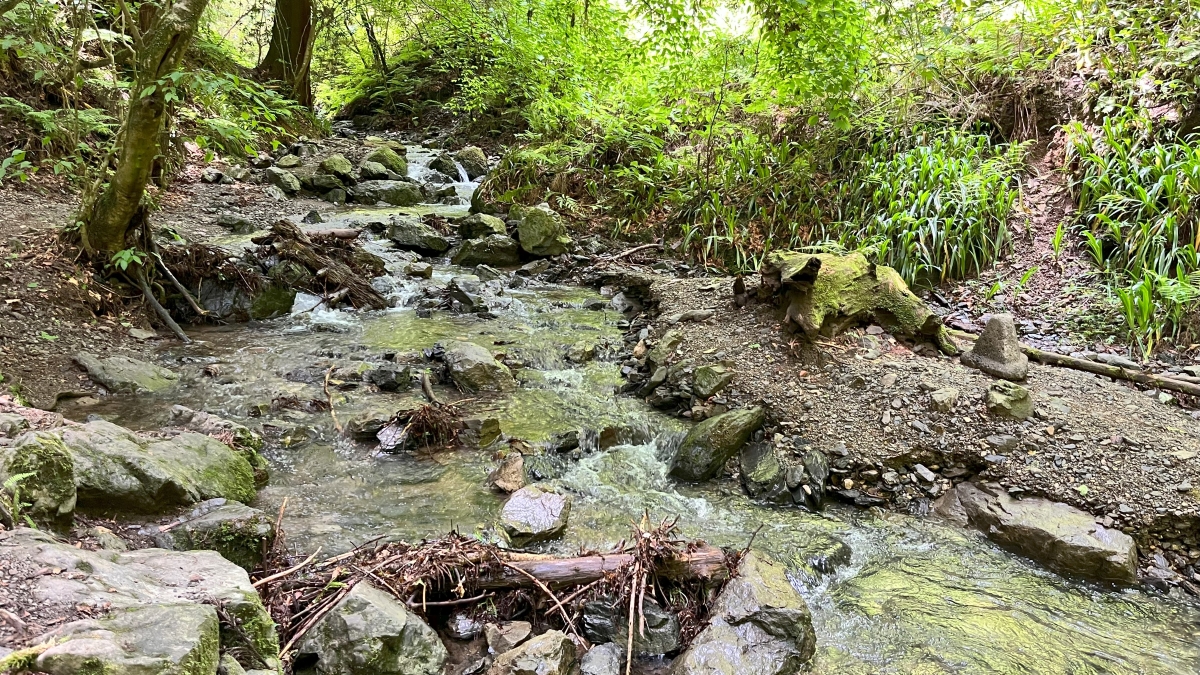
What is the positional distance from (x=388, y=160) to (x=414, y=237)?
414 cm

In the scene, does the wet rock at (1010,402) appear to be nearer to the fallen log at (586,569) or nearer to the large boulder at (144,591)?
the fallen log at (586,569)

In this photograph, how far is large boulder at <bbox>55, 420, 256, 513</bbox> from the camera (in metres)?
2.82

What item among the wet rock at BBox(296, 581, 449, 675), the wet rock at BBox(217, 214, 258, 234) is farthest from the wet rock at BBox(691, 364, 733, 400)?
the wet rock at BBox(217, 214, 258, 234)

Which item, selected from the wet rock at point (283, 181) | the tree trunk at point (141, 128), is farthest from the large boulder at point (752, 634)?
the wet rock at point (283, 181)

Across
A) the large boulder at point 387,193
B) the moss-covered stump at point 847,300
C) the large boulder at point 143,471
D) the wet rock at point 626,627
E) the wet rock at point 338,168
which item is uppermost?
the wet rock at point 338,168

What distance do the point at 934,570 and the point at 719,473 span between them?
1440 mm

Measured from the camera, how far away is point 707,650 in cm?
262

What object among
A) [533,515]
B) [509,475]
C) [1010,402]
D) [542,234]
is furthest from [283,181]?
[1010,402]

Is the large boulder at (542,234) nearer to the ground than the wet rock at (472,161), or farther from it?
nearer to the ground

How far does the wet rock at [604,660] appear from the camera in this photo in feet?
8.33

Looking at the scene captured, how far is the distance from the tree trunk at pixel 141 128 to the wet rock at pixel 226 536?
9.76 ft

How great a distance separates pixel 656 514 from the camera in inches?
156

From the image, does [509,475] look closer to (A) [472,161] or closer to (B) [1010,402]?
(B) [1010,402]

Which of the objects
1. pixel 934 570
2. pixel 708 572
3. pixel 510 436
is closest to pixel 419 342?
pixel 510 436
